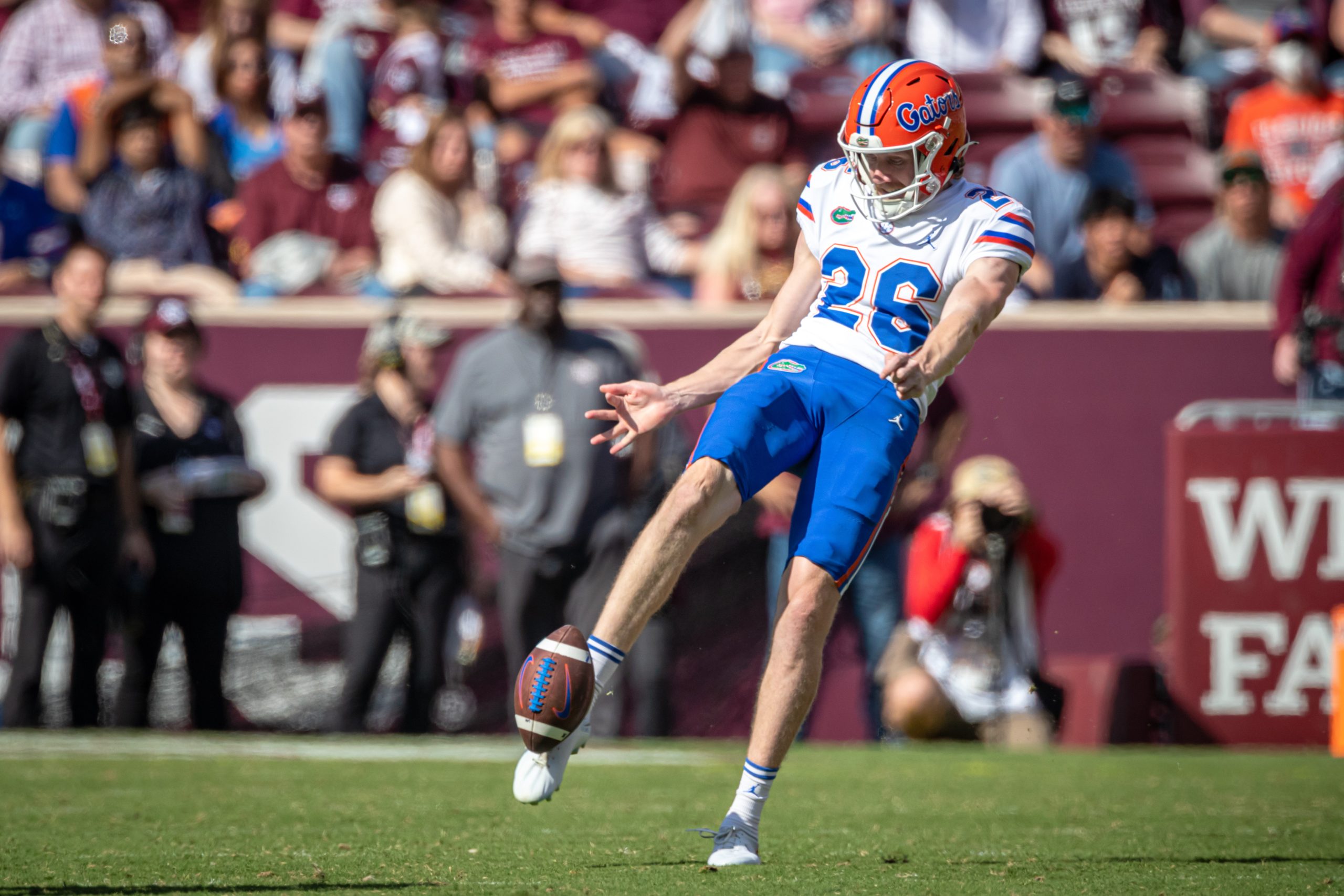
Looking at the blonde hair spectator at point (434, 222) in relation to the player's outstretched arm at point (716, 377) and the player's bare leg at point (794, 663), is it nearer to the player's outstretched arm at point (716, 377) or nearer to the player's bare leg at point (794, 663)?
the player's outstretched arm at point (716, 377)

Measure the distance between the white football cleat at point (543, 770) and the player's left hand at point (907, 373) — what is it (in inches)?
47.5

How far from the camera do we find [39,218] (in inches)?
398

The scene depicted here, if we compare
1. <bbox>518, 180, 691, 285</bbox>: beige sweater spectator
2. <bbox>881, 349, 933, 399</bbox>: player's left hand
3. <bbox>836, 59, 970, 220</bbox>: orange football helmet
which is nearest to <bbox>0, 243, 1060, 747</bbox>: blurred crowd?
<bbox>518, 180, 691, 285</bbox>: beige sweater spectator

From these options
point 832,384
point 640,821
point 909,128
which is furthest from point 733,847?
point 909,128

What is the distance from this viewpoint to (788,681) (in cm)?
452

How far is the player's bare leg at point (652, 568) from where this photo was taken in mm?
4465

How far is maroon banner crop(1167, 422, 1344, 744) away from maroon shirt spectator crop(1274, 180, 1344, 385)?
0.46 m

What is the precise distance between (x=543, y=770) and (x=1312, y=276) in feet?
20.6

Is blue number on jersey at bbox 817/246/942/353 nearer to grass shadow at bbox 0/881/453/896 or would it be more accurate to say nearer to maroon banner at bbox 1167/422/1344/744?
grass shadow at bbox 0/881/453/896

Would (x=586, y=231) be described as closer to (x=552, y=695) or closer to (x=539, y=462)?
(x=539, y=462)

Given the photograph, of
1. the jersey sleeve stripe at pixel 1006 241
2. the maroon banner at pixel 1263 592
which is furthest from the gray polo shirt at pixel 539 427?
the jersey sleeve stripe at pixel 1006 241

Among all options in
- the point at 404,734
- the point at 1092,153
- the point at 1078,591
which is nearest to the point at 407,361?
the point at 404,734

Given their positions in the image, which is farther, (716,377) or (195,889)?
(716,377)

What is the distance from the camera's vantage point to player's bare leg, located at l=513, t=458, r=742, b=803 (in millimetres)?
4465
